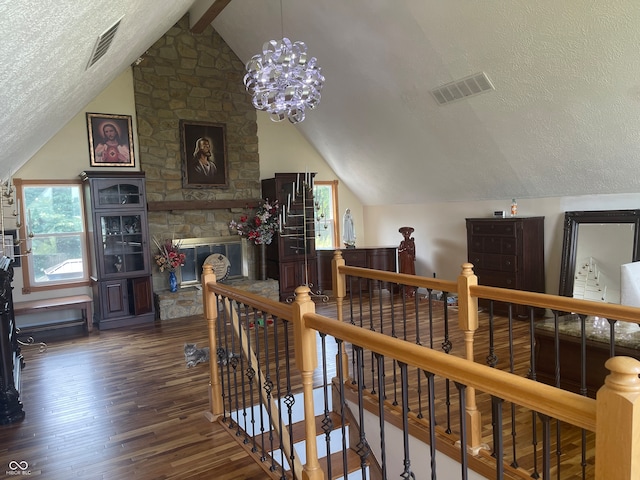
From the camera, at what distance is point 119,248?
645cm

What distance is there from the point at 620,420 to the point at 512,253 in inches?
198

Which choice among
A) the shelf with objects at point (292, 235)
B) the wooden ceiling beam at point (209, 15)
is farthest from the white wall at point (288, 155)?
the wooden ceiling beam at point (209, 15)

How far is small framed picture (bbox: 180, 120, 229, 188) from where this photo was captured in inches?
284

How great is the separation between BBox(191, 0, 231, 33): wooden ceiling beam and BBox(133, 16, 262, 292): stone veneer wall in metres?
0.31

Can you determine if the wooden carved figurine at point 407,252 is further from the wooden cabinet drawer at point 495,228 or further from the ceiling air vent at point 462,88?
the ceiling air vent at point 462,88

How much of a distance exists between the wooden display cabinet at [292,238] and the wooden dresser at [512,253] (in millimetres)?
2779

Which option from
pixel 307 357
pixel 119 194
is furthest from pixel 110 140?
pixel 307 357

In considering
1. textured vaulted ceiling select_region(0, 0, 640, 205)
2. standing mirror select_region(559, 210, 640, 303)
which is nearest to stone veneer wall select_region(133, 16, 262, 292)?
textured vaulted ceiling select_region(0, 0, 640, 205)

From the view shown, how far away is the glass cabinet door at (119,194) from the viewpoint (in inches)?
243

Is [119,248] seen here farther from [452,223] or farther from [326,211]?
[452,223]

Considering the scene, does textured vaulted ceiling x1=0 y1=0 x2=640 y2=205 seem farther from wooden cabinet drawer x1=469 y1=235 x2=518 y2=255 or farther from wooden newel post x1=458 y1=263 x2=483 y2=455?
wooden newel post x1=458 y1=263 x2=483 y2=455

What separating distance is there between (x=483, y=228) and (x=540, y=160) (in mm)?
1212

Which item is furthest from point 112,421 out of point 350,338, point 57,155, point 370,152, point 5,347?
point 370,152

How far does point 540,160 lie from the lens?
520 cm
